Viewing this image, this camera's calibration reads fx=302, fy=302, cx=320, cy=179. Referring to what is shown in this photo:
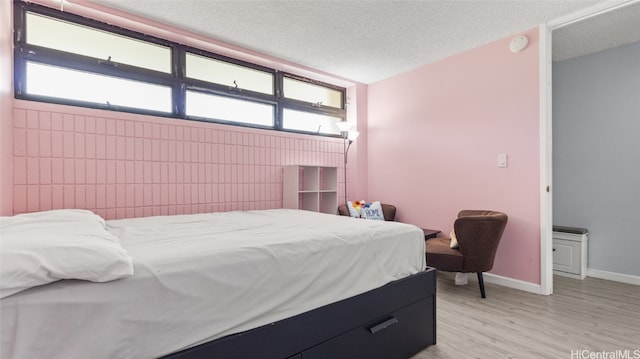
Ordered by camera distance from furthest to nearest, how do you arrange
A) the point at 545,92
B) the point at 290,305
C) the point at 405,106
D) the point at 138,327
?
the point at 405,106 → the point at 545,92 → the point at 290,305 → the point at 138,327

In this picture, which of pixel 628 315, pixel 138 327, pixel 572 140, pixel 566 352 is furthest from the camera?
pixel 572 140

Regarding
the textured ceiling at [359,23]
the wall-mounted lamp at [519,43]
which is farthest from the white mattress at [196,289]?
the wall-mounted lamp at [519,43]

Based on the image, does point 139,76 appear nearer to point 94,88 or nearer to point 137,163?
point 94,88

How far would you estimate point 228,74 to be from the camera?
3.39m

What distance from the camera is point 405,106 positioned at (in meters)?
3.96

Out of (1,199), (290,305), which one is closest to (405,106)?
(290,305)

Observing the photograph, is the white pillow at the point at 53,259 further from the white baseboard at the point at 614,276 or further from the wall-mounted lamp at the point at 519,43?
the white baseboard at the point at 614,276

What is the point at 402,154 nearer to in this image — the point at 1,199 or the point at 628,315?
the point at 628,315

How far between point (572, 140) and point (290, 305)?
392cm

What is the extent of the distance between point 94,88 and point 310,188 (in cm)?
228

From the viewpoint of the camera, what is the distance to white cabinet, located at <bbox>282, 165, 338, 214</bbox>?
3.46m

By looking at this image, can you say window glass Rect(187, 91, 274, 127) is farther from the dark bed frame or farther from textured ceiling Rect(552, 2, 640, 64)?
textured ceiling Rect(552, 2, 640, 64)

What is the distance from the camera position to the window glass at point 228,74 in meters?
3.15

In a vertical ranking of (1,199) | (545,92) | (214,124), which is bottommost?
(1,199)
